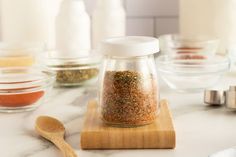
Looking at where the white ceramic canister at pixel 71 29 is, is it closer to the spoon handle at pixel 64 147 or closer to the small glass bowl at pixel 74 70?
the small glass bowl at pixel 74 70

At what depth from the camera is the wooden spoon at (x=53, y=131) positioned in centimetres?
74

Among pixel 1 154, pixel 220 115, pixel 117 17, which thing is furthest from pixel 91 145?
pixel 117 17

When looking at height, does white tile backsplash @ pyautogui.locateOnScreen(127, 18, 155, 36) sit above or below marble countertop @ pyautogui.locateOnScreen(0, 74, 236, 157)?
above

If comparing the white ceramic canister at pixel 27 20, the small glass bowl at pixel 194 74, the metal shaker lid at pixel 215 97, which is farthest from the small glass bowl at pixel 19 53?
the metal shaker lid at pixel 215 97

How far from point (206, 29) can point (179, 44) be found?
2.8 inches

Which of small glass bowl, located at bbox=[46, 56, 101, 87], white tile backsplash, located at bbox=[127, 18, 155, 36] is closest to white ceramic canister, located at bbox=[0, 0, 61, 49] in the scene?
small glass bowl, located at bbox=[46, 56, 101, 87]

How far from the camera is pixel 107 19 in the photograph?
1224 mm

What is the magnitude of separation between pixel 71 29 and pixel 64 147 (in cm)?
47

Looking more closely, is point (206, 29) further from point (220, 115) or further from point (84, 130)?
point (84, 130)

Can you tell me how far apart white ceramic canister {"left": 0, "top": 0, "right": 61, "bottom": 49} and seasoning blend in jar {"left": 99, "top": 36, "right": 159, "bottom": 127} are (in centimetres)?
47

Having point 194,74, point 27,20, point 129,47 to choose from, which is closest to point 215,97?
point 194,74

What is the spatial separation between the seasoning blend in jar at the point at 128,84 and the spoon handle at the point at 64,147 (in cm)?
8

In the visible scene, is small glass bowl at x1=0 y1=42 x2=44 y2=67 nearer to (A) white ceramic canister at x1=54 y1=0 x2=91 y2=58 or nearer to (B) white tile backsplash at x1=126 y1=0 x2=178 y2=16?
(A) white ceramic canister at x1=54 y1=0 x2=91 y2=58

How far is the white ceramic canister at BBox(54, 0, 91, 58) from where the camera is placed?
1.15 meters
